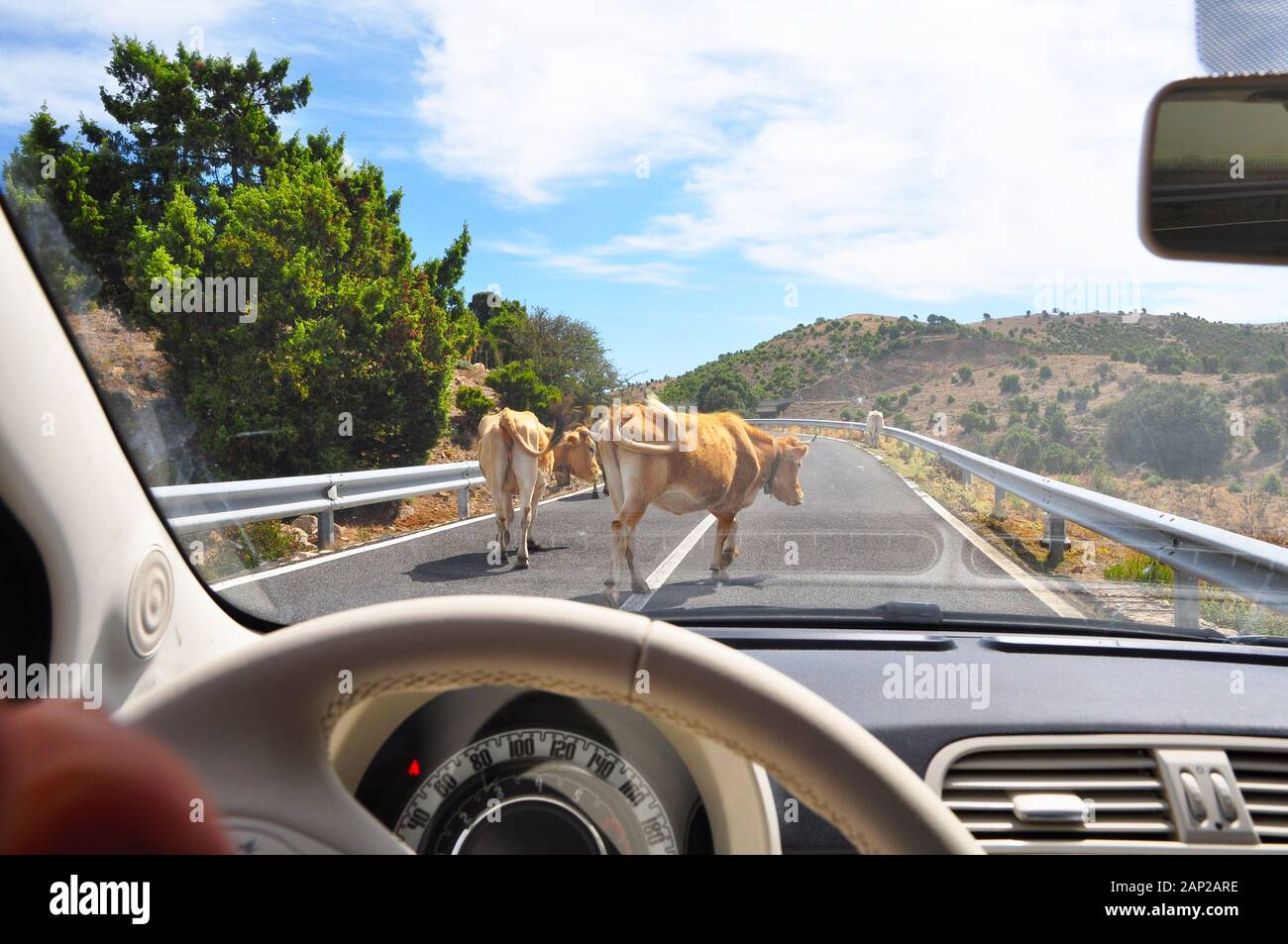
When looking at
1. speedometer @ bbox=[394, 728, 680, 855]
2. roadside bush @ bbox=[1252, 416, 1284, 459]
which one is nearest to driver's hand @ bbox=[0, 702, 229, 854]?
speedometer @ bbox=[394, 728, 680, 855]

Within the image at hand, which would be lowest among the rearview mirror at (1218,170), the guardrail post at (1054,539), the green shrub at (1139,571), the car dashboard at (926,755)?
the car dashboard at (926,755)

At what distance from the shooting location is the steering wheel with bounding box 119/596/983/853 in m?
1.38

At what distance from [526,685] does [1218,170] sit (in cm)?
216

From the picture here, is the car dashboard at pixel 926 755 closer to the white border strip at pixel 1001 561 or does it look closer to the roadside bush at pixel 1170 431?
the white border strip at pixel 1001 561

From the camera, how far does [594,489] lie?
6.22m

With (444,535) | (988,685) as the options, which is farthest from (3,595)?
(444,535)

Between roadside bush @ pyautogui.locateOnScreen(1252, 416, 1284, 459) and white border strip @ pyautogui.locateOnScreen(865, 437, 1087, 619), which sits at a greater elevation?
roadside bush @ pyautogui.locateOnScreen(1252, 416, 1284, 459)

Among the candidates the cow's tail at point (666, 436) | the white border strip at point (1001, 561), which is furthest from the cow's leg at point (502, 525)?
the white border strip at point (1001, 561)

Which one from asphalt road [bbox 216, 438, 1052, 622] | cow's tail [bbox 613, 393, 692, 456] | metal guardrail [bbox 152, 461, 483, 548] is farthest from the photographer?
cow's tail [bbox 613, 393, 692, 456]

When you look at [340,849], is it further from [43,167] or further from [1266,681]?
[1266,681]

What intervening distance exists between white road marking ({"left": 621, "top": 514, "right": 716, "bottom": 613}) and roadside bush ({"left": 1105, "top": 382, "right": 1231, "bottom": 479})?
2.29 m

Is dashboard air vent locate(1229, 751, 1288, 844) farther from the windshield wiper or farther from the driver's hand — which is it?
the driver's hand

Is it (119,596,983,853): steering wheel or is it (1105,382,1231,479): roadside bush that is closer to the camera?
(119,596,983,853): steering wheel

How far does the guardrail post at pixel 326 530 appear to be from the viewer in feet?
15.8
